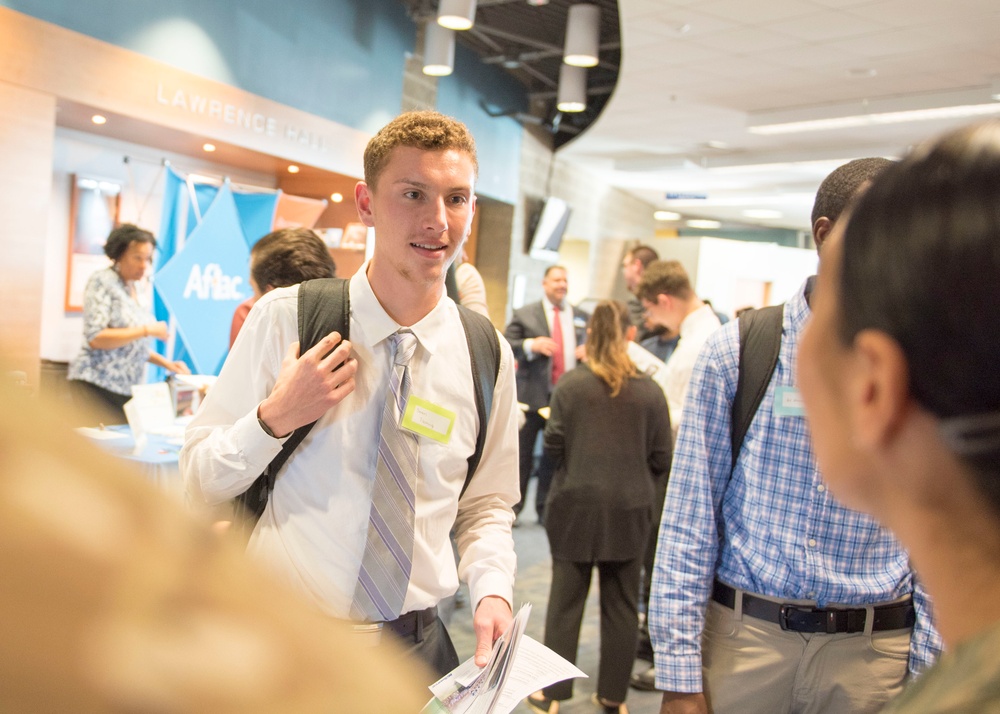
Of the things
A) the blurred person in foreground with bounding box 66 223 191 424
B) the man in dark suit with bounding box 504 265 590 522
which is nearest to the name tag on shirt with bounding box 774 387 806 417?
the blurred person in foreground with bounding box 66 223 191 424

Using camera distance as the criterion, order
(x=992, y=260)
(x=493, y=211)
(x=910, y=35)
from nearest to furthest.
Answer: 1. (x=992, y=260)
2. (x=910, y=35)
3. (x=493, y=211)

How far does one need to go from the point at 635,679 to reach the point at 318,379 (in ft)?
10.2

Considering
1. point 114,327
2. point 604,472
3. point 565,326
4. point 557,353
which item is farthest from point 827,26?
point 114,327

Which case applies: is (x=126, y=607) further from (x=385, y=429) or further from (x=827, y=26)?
(x=827, y=26)

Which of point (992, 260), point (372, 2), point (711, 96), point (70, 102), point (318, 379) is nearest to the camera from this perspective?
point (992, 260)

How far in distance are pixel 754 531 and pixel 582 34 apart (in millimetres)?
6575

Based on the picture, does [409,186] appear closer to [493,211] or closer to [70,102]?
[70,102]

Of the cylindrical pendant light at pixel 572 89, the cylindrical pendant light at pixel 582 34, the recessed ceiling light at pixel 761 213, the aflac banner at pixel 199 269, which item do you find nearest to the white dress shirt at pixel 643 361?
the aflac banner at pixel 199 269

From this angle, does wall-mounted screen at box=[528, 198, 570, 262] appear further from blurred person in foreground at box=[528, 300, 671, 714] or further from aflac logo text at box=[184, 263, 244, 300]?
blurred person in foreground at box=[528, 300, 671, 714]

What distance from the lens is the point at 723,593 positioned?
1.62 meters

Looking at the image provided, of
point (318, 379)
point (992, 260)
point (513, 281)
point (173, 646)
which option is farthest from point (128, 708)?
point (513, 281)

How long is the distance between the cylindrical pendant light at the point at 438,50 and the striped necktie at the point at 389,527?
20.6 feet

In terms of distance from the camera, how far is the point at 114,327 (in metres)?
4.25

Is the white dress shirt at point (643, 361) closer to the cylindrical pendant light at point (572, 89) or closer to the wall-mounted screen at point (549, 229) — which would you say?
the cylindrical pendant light at point (572, 89)
